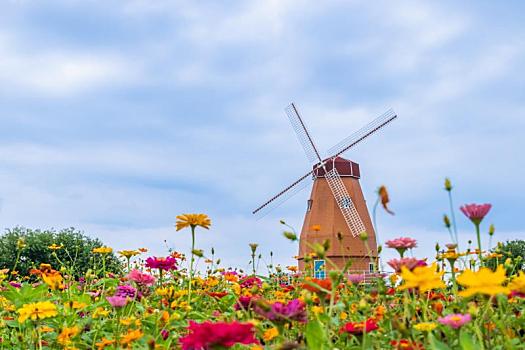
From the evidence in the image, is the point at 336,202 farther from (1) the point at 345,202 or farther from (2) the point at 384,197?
(2) the point at 384,197

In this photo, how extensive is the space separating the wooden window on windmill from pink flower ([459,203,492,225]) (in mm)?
17062

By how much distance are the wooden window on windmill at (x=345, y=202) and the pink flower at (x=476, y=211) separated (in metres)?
17.1

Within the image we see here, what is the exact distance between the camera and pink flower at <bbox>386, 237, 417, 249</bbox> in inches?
78.0

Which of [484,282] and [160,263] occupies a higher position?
[160,263]

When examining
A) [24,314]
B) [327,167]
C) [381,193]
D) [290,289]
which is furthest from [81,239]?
[381,193]

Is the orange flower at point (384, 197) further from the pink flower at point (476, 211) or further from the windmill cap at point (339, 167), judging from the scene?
the windmill cap at point (339, 167)

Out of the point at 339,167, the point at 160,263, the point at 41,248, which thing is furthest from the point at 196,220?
the point at 339,167

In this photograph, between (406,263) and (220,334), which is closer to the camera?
(220,334)

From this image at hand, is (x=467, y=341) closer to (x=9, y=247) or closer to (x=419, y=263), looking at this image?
(x=419, y=263)

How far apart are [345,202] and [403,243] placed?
663 inches

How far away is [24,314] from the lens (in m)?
2.04

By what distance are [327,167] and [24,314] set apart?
17.6 metres

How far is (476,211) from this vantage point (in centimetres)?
173

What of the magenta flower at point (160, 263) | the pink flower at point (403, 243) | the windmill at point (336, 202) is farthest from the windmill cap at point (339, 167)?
the pink flower at point (403, 243)
